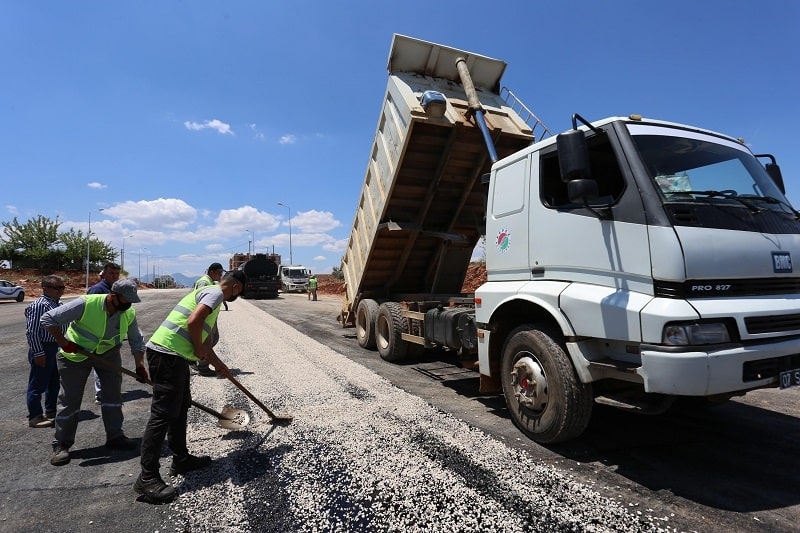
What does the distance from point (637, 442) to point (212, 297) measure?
3691 millimetres

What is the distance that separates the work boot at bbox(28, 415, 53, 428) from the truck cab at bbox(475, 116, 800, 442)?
14.8 ft

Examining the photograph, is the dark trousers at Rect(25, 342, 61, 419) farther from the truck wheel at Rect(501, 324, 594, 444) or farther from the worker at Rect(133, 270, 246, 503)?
the truck wheel at Rect(501, 324, 594, 444)

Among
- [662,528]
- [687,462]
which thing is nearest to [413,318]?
[687,462]

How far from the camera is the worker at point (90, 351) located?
3.64 meters

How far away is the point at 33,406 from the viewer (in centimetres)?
451

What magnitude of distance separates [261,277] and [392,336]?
23598 mm

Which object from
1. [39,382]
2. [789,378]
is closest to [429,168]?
[789,378]

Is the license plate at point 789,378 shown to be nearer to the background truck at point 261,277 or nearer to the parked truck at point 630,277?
the parked truck at point 630,277

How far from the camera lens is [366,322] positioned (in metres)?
8.27

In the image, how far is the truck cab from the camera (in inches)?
111

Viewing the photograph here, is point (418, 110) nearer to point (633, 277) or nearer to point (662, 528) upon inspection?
point (633, 277)

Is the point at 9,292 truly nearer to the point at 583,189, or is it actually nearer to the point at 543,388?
the point at 543,388

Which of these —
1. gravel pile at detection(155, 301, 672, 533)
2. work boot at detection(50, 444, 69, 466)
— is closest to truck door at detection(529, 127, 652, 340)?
gravel pile at detection(155, 301, 672, 533)

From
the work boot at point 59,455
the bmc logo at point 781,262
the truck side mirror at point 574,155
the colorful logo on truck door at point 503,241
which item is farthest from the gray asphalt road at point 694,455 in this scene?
the work boot at point 59,455
